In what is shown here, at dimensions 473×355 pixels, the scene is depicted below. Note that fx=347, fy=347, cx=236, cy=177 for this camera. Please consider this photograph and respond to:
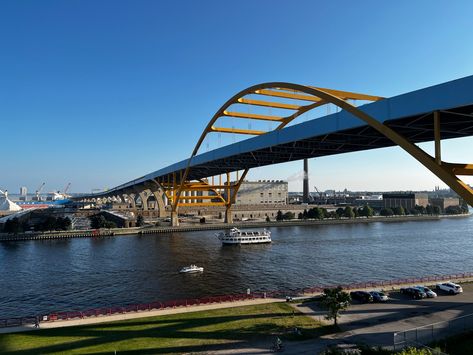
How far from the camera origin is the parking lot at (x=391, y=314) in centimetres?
1823

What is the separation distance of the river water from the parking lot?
11.2m

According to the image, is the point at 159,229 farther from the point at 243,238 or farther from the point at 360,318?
the point at 360,318

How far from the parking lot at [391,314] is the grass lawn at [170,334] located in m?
1.56

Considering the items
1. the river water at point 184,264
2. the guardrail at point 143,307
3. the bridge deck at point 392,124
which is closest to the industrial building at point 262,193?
the river water at point 184,264

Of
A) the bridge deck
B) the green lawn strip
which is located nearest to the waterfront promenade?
the green lawn strip

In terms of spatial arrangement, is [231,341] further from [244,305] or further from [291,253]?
[291,253]

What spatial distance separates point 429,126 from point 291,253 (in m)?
33.1

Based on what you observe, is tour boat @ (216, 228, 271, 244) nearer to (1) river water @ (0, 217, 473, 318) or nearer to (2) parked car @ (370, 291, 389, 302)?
(1) river water @ (0, 217, 473, 318)

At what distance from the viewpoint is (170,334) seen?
18953mm

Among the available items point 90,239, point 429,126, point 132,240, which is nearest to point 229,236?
point 132,240

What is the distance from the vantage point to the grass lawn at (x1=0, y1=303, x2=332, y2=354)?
17250 millimetres

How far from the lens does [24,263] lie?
47062mm

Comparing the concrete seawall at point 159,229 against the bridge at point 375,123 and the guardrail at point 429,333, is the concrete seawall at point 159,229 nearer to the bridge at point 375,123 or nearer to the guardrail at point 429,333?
the bridge at point 375,123

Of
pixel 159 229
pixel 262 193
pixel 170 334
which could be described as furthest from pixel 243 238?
pixel 262 193
